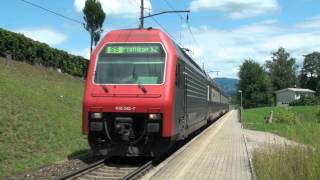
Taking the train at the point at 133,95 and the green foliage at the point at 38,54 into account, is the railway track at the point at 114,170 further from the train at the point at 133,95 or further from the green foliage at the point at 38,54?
the green foliage at the point at 38,54

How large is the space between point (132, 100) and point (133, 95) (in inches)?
5.6

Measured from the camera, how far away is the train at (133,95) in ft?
45.5

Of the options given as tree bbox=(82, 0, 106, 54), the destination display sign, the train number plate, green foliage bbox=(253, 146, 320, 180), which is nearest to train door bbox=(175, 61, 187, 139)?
the destination display sign

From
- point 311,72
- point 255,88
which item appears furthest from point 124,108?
point 311,72

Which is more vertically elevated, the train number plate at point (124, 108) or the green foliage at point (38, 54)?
the green foliage at point (38, 54)

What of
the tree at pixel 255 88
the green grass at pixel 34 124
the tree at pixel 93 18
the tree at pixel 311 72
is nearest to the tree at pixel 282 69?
the tree at pixel 311 72

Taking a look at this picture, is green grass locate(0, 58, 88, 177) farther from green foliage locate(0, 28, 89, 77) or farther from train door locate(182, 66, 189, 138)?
train door locate(182, 66, 189, 138)

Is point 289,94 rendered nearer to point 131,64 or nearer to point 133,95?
point 131,64

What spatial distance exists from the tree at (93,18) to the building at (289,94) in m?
104

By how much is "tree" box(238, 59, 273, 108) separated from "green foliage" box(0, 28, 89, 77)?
9512 centimetres

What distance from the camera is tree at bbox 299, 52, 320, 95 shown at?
168000 millimetres

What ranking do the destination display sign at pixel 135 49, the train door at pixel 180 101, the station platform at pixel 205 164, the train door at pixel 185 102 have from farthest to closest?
the train door at pixel 185 102
the train door at pixel 180 101
the destination display sign at pixel 135 49
the station platform at pixel 205 164

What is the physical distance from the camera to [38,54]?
35938 millimetres

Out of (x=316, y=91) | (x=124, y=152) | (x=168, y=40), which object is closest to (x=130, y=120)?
(x=124, y=152)
